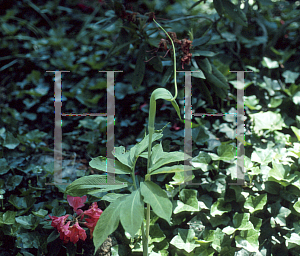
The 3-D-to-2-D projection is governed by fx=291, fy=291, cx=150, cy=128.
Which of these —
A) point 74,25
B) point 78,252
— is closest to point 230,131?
point 78,252

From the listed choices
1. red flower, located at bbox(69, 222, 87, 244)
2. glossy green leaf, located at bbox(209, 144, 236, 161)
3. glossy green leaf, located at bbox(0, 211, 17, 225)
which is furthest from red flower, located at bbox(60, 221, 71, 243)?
glossy green leaf, located at bbox(209, 144, 236, 161)

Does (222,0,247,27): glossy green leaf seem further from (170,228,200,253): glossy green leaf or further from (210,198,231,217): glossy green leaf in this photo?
(170,228,200,253): glossy green leaf

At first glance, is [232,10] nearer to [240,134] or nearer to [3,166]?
[240,134]

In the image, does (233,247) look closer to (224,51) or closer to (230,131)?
(230,131)

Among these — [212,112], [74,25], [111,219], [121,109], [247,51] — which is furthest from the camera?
[74,25]

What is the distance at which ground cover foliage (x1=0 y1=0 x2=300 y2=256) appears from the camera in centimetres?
102

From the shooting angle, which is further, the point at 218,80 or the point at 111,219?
the point at 218,80

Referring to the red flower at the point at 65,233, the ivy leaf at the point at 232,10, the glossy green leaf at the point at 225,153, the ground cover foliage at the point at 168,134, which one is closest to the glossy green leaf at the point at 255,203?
the ground cover foliage at the point at 168,134

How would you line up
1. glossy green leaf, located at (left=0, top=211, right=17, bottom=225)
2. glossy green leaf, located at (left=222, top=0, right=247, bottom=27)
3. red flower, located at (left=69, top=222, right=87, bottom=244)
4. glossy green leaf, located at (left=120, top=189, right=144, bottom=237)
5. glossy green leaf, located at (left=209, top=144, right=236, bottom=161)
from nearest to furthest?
glossy green leaf, located at (left=120, top=189, right=144, bottom=237), red flower, located at (left=69, top=222, right=87, bottom=244), glossy green leaf, located at (left=0, top=211, right=17, bottom=225), glossy green leaf, located at (left=209, top=144, right=236, bottom=161), glossy green leaf, located at (left=222, top=0, right=247, bottom=27)

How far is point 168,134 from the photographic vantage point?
56.7 inches

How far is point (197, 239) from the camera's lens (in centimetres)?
102

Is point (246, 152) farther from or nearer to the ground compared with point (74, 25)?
nearer to the ground

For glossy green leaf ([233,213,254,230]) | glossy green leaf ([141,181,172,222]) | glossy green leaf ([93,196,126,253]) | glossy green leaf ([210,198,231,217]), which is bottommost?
glossy green leaf ([233,213,254,230])

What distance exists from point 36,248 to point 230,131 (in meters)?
1.00
